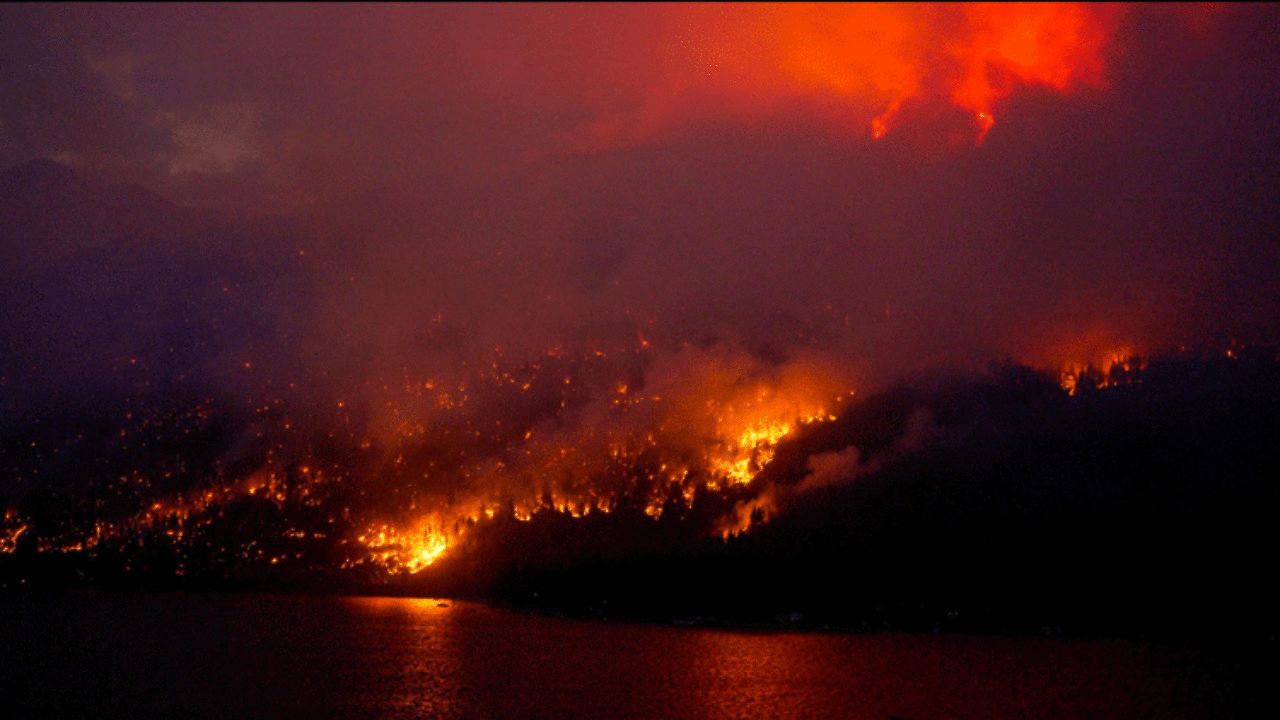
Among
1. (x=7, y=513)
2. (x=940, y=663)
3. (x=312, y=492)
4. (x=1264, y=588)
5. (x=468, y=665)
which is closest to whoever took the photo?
(x=468, y=665)

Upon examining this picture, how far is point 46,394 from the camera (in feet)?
456

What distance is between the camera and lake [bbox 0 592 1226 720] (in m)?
51.3

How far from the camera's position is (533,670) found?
2591 inches

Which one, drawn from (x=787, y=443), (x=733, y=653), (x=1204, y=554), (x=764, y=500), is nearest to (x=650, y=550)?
(x=764, y=500)

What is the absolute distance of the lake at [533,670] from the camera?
51.3 m

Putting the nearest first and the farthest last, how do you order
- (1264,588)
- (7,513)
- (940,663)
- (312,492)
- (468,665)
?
1. (468,665)
2. (940,663)
3. (1264,588)
4. (7,513)
5. (312,492)

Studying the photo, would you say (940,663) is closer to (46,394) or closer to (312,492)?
(312,492)

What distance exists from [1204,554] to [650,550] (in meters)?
89.4

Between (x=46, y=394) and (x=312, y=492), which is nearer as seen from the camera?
(x=46, y=394)

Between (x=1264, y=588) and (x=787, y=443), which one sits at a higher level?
(x=787, y=443)

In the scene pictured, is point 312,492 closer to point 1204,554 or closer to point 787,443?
point 787,443

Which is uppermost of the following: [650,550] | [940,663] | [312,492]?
[312,492]

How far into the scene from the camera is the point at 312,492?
487 ft

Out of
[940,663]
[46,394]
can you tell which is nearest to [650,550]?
[940,663]
